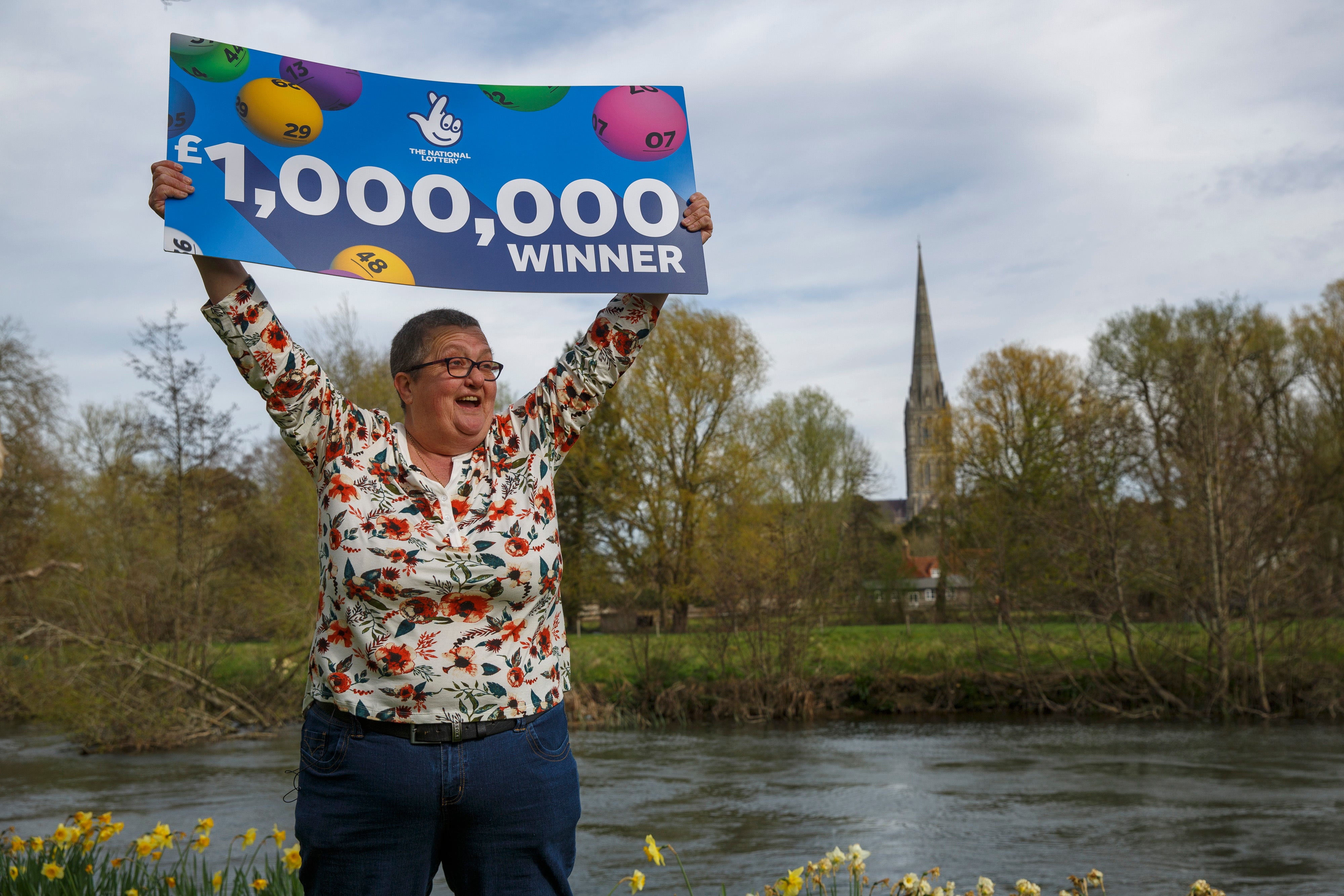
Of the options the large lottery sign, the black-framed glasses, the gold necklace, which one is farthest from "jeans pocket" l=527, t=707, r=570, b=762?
the large lottery sign

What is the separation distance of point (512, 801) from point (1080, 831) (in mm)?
9582

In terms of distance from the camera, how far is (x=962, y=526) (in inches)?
1329

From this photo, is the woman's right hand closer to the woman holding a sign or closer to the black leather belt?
the woman holding a sign

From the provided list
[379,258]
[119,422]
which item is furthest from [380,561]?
[119,422]

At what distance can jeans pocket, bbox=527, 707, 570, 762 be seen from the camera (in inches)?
Answer: 96.5

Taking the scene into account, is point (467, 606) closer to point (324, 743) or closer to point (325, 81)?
point (324, 743)

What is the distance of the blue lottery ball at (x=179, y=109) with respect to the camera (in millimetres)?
2842

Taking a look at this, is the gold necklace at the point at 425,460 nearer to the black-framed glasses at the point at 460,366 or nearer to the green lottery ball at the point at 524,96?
the black-framed glasses at the point at 460,366

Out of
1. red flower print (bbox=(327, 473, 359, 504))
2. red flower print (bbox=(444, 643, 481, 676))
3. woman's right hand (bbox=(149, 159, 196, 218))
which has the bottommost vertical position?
red flower print (bbox=(444, 643, 481, 676))

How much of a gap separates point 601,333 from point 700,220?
Result: 1.72 ft

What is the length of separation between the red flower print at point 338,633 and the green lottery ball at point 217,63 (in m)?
1.52

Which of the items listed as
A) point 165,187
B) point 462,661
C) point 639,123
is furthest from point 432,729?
point 639,123

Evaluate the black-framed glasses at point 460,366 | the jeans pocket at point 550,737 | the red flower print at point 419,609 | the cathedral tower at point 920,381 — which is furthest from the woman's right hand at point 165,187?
the cathedral tower at point 920,381

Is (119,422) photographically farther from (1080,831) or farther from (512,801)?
(512,801)
